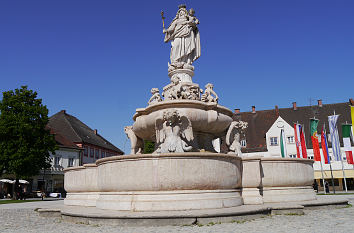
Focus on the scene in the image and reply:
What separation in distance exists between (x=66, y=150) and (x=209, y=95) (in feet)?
130

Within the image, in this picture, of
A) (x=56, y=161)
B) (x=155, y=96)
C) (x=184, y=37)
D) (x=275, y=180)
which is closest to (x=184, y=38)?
(x=184, y=37)

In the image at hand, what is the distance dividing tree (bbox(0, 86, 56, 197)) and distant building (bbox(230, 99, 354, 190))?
2363 cm

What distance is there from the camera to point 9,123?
27797mm

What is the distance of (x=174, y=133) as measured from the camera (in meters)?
8.60

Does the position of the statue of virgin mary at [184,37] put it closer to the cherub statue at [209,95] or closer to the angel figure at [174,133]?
the cherub statue at [209,95]

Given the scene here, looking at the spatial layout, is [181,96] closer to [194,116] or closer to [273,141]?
[194,116]

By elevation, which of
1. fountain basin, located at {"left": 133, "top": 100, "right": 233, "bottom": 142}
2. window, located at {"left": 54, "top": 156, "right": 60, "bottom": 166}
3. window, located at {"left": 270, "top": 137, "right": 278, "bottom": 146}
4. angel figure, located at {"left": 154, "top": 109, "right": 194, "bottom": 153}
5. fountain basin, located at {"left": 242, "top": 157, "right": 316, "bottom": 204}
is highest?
window, located at {"left": 270, "top": 137, "right": 278, "bottom": 146}

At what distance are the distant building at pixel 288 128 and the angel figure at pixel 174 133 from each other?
33.2 metres

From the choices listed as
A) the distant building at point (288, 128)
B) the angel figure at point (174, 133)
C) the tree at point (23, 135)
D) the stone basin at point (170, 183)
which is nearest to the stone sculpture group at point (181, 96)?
the angel figure at point (174, 133)

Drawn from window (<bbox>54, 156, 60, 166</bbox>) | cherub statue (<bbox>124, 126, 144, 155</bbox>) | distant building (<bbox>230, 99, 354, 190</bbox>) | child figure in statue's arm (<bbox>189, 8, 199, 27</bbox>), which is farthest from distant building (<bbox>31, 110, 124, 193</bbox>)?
child figure in statue's arm (<bbox>189, 8, 199, 27</bbox>)

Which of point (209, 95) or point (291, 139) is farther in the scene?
point (291, 139)

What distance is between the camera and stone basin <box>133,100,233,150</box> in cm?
977

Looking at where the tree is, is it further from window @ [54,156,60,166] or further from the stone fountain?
the stone fountain

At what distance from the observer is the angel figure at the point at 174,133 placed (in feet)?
27.6
